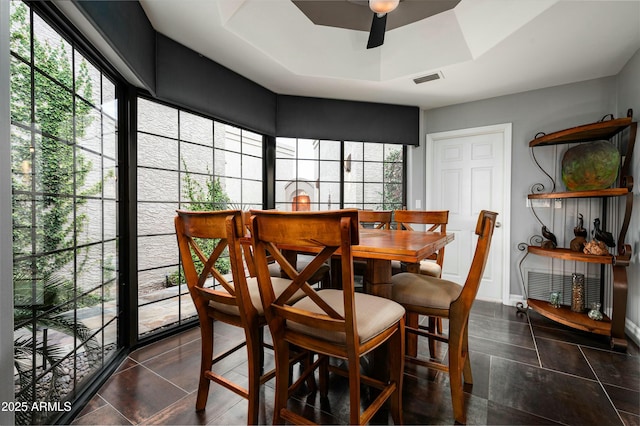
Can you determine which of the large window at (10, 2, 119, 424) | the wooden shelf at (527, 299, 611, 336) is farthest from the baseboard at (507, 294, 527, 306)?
the large window at (10, 2, 119, 424)

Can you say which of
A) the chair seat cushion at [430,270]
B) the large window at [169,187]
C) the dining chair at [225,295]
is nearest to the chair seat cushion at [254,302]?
the dining chair at [225,295]

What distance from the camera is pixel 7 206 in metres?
1.04

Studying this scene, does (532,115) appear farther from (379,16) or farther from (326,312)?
(326,312)

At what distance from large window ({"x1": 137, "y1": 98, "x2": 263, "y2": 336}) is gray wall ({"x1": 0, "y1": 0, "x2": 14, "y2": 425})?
50.7 inches

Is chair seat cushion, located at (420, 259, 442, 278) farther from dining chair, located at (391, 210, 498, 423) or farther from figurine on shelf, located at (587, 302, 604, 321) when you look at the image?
figurine on shelf, located at (587, 302, 604, 321)

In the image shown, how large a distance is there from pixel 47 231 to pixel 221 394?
1.24 metres

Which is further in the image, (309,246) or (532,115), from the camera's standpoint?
(532,115)

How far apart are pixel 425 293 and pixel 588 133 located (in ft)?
8.18

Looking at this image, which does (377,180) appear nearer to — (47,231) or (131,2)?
(131,2)

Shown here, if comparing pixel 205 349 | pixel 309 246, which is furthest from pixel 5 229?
pixel 309 246

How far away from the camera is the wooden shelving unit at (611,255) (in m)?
2.27

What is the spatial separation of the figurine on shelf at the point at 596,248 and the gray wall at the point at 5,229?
3.78 metres

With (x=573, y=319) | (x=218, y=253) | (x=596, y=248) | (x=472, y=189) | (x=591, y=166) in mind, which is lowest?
(x=573, y=319)

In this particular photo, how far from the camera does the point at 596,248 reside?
8.20 ft
